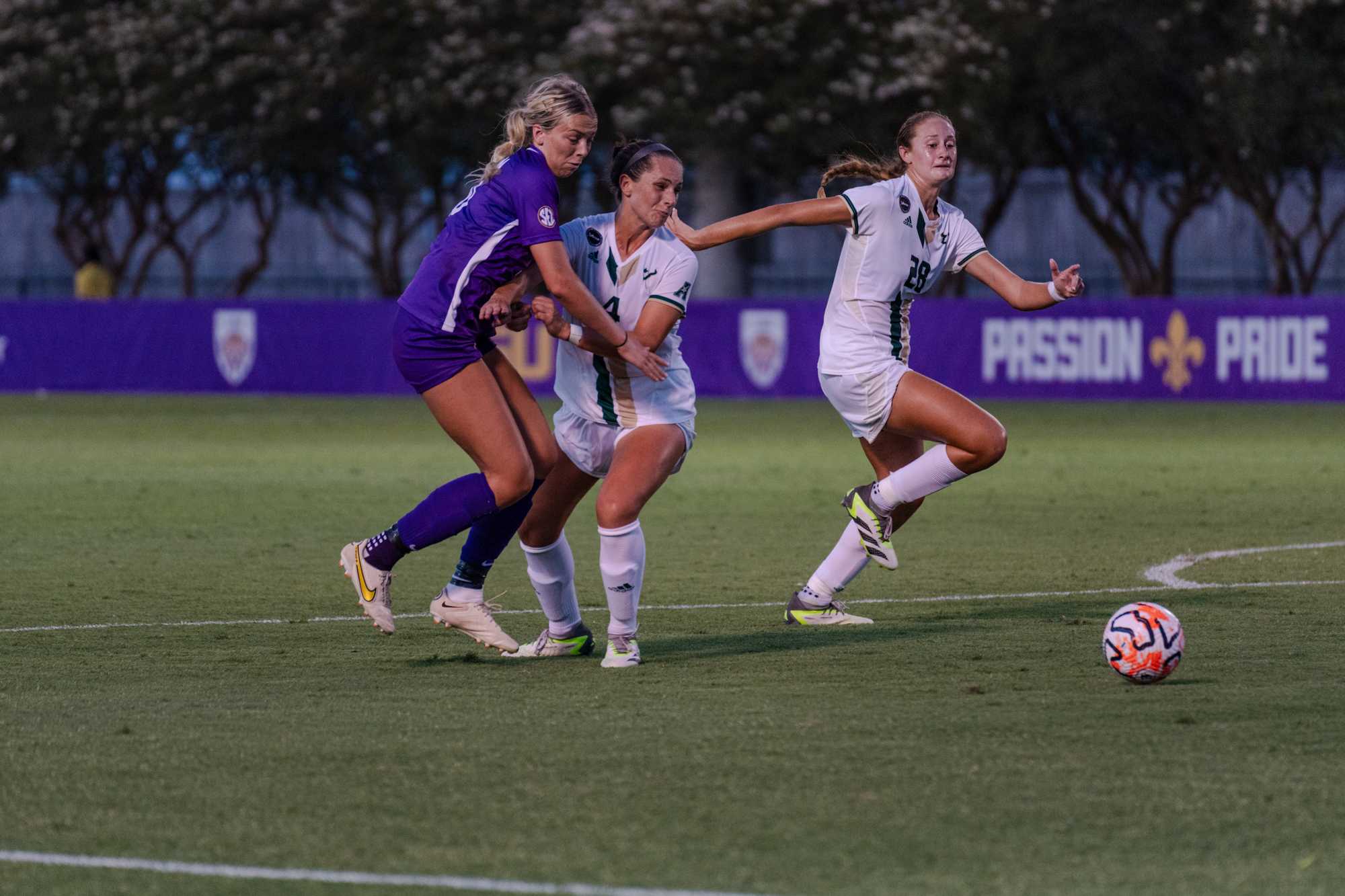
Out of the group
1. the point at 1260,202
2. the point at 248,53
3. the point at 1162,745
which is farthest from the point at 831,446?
the point at 248,53

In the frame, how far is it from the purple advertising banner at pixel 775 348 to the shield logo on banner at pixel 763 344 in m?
0.02

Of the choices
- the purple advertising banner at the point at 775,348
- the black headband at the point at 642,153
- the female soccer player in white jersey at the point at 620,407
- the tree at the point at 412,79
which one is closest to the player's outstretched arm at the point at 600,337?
the female soccer player in white jersey at the point at 620,407

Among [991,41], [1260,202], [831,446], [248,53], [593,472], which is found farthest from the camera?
[248,53]

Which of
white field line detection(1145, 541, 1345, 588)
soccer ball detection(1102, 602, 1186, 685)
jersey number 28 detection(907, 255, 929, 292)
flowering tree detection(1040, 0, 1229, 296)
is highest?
flowering tree detection(1040, 0, 1229, 296)

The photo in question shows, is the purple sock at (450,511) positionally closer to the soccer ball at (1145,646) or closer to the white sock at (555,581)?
the white sock at (555,581)

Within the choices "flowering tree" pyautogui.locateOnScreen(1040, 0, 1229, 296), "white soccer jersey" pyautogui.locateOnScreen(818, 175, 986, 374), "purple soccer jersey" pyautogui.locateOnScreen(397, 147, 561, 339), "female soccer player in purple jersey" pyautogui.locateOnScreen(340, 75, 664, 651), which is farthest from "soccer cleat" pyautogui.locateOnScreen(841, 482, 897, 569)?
"flowering tree" pyautogui.locateOnScreen(1040, 0, 1229, 296)

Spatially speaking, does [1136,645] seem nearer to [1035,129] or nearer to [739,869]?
[739,869]

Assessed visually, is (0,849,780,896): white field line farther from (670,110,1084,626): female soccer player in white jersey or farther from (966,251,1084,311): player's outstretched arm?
(966,251,1084,311): player's outstretched arm

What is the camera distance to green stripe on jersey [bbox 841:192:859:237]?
29.7 feet

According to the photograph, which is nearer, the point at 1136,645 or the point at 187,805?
the point at 187,805

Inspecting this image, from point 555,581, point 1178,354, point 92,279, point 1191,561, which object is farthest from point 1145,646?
point 92,279

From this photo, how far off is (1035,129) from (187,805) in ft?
114

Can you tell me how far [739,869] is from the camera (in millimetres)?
5062

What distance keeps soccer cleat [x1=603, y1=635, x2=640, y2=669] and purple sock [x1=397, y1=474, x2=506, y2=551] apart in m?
0.65
